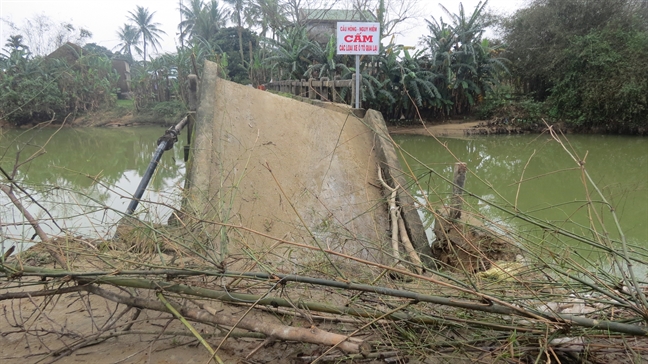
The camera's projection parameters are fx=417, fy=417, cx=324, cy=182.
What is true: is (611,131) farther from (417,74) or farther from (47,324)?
(47,324)

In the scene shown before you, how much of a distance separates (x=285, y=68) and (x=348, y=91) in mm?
3102

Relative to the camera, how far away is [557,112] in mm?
14617

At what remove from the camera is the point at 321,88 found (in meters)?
7.93

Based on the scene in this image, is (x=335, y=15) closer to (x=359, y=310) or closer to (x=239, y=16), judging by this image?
(x=239, y=16)

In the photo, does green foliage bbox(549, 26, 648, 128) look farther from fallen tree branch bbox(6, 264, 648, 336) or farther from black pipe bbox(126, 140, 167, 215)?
fallen tree branch bbox(6, 264, 648, 336)

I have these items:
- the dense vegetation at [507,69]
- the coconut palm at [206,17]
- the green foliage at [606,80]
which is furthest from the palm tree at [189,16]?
the green foliage at [606,80]

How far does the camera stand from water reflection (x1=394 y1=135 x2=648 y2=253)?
16.2ft

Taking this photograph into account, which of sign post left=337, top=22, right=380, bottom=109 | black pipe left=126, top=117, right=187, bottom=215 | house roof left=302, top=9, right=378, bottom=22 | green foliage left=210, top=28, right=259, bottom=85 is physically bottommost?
→ black pipe left=126, top=117, right=187, bottom=215

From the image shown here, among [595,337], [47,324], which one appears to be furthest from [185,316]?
[595,337]

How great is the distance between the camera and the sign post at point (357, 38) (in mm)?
7844

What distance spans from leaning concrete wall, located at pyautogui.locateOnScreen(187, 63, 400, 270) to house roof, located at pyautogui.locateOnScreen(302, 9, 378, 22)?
16.3 metres

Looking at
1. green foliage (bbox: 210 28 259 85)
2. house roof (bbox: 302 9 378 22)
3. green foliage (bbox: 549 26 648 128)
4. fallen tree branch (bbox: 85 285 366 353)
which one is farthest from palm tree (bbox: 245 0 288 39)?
fallen tree branch (bbox: 85 285 366 353)

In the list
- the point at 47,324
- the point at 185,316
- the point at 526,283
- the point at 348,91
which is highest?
the point at 348,91

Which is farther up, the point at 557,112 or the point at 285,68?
the point at 285,68
